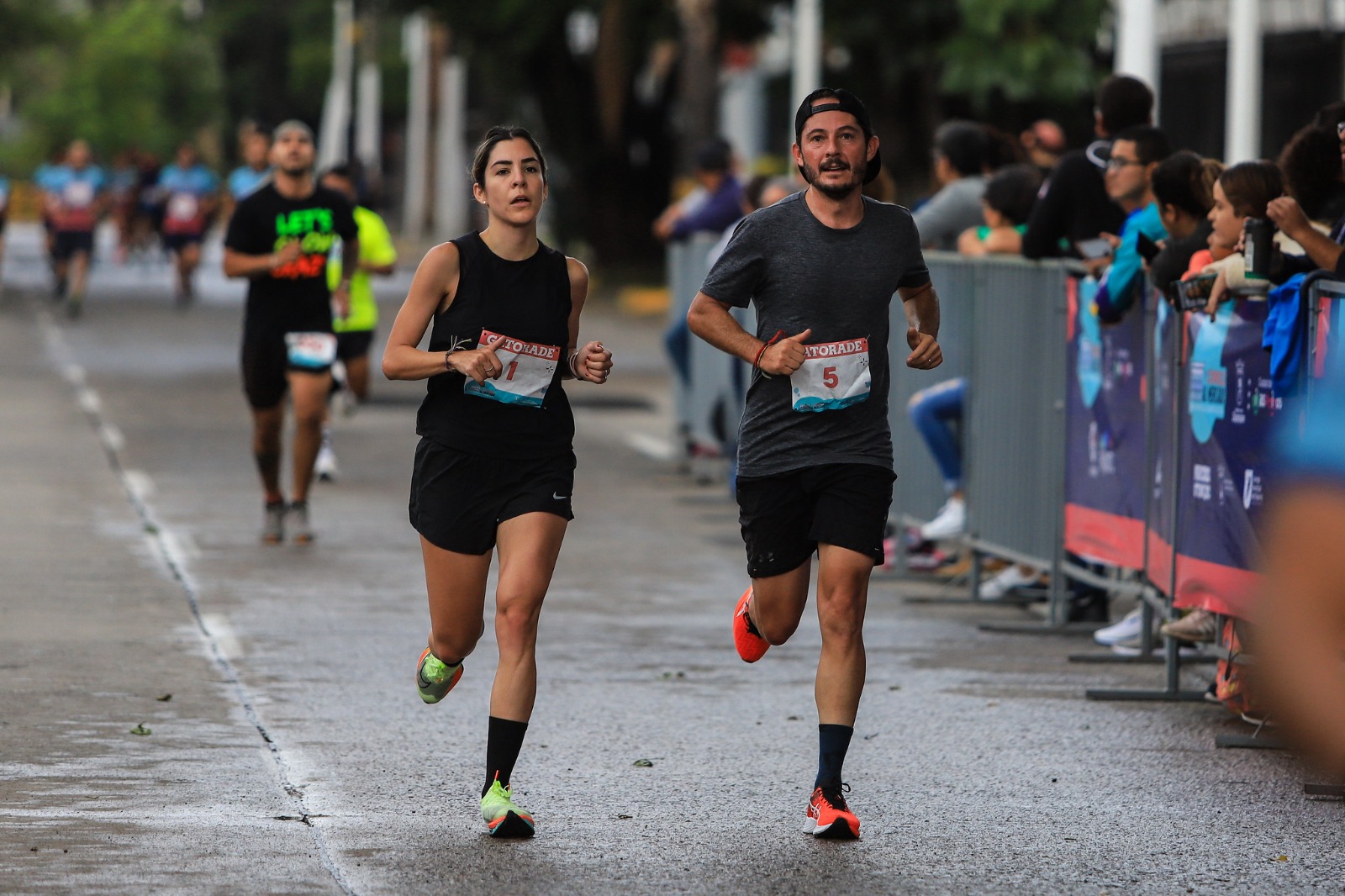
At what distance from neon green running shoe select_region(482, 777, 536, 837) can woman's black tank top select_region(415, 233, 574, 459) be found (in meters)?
0.89

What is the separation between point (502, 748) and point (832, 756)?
2.83ft

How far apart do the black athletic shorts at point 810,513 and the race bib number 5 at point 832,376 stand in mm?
176

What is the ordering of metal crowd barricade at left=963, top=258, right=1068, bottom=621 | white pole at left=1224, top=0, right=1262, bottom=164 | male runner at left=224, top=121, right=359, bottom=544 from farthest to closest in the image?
white pole at left=1224, top=0, right=1262, bottom=164
male runner at left=224, top=121, right=359, bottom=544
metal crowd barricade at left=963, top=258, right=1068, bottom=621

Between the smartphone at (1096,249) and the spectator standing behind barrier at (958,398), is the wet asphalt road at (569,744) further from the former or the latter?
the smartphone at (1096,249)

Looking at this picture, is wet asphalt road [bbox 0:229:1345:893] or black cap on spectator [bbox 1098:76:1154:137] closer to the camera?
wet asphalt road [bbox 0:229:1345:893]

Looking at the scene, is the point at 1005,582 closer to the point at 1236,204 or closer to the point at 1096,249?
the point at 1096,249

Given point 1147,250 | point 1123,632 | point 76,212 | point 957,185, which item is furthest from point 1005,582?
point 76,212

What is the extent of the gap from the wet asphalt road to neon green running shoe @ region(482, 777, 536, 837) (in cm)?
9

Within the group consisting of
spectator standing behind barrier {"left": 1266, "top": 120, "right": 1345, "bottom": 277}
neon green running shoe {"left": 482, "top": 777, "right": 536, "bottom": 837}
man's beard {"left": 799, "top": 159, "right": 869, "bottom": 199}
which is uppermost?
man's beard {"left": 799, "top": 159, "right": 869, "bottom": 199}

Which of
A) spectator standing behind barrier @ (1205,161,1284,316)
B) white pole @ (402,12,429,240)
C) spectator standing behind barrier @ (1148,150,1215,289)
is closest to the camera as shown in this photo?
spectator standing behind barrier @ (1205,161,1284,316)

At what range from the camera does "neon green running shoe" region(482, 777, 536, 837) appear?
20.2 feet

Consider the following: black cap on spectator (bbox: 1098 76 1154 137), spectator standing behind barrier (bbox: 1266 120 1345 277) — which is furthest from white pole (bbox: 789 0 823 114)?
spectator standing behind barrier (bbox: 1266 120 1345 277)

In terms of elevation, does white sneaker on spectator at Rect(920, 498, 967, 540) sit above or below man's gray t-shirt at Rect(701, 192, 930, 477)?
below

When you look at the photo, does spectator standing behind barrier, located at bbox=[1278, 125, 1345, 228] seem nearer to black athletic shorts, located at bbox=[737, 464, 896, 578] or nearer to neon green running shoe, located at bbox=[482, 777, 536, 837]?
black athletic shorts, located at bbox=[737, 464, 896, 578]
